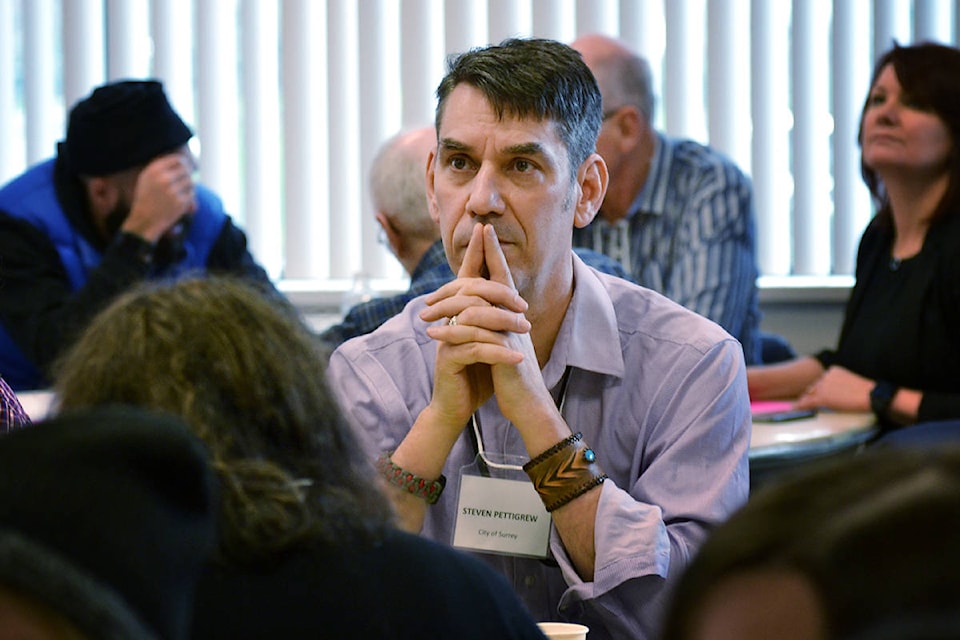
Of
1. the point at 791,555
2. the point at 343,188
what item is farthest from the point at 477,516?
the point at 343,188

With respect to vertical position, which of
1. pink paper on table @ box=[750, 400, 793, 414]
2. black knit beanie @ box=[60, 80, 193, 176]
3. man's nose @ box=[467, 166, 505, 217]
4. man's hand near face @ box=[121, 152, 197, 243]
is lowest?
pink paper on table @ box=[750, 400, 793, 414]

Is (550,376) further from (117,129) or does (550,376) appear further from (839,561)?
(117,129)

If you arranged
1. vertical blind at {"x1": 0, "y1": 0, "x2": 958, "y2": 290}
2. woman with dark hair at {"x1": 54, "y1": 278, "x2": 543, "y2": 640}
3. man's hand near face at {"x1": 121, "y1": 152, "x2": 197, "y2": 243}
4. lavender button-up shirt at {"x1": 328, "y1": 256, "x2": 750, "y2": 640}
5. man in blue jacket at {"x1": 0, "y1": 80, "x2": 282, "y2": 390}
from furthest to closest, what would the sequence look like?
vertical blind at {"x1": 0, "y1": 0, "x2": 958, "y2": 290}, man's hand near face at {"x1": 121, "y1": 152, "x2": 197, "y2": 243}, man in blue jacket at {"x1": 0, "y1": 80, "x2": 282, "y2": 390}, lavender button-up shirt at {"x1": 328, "y1": 256, "x2": 750, "y2": 640}, woman with dark hair at {"x1": 54, "y1": 278, "x2": 543, "y2": 640}

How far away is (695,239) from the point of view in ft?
12.5

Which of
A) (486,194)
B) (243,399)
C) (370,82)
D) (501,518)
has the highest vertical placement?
(370,82)

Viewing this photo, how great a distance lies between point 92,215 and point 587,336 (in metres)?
2.41

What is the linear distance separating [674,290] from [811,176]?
1449mm

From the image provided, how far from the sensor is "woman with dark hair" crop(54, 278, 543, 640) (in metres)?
1.01

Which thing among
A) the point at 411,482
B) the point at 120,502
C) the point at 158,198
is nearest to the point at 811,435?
the point at 411,482

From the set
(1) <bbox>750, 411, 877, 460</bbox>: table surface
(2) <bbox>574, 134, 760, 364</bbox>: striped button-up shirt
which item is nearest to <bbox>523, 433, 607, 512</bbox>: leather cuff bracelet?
(1) <bbox>750, 411, 877, 460</bbox>: table surface

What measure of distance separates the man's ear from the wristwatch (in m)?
1.65

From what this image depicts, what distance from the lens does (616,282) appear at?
82.5 inches

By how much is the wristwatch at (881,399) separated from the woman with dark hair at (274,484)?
2504 millimetres

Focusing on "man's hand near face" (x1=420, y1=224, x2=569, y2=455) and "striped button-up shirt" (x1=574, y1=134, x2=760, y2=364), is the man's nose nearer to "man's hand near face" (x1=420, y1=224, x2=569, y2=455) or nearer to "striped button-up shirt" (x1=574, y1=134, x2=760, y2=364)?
"man's hand near face" (x1=420, y1=224, x2=569, y2=455)
